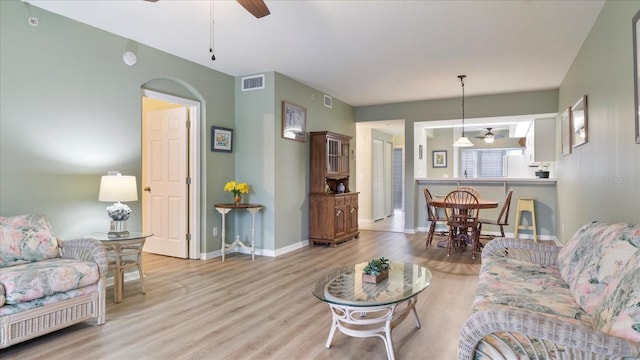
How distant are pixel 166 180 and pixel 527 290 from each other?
4468 mm

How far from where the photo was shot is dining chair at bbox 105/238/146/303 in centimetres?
324

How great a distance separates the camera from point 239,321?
110 inches

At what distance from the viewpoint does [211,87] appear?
5.00 metres

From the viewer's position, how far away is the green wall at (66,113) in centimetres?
304

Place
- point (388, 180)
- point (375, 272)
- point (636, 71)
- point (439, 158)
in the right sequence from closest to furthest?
point (636, 71), point (375, 272), point (388, 180), point (439, 158)

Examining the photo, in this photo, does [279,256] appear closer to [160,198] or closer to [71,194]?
[160,198]

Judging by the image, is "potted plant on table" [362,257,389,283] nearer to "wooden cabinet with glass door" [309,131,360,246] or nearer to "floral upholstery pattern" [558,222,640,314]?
"floral upholstery pattern" [558,222,640,314]

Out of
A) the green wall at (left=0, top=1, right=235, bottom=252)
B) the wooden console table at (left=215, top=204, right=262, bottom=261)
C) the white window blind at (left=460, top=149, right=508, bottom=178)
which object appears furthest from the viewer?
the white window blind at (left=460, top=149, right=508, bottom=178)

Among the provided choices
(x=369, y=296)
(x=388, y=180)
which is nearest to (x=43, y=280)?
(x=369, y=296)

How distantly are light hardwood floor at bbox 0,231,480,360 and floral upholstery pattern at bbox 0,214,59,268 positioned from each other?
590 millimetres

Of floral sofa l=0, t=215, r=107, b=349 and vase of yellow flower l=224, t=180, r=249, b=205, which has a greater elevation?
vase of yellow flower l=224, t=180, r=249, b=205

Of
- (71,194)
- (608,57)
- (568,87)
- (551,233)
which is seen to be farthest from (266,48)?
(551,233)

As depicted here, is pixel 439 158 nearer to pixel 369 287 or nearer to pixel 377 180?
pixel 377 180

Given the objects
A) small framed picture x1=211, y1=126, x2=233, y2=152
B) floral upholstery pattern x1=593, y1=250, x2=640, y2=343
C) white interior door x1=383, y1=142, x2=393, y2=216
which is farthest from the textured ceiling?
white interior door x1=383, y1=142, x2=393, y2=216
